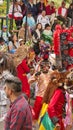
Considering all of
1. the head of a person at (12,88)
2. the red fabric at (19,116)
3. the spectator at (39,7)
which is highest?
the head of a person at (12,88)

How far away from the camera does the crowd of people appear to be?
19.1 feet

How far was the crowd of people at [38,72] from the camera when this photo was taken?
19.1 feet

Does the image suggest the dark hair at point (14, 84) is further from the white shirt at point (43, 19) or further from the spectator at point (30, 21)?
the white shirt at point (43, 19)

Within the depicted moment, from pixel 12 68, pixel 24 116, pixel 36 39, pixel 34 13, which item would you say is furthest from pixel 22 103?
pixel 34 13

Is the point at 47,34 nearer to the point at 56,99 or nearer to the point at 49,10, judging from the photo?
the point at 49,10

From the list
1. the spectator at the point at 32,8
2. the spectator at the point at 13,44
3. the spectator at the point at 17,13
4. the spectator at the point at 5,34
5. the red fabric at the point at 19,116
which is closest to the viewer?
the red fabric at the point at 19,116

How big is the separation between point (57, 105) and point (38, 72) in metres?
2.49

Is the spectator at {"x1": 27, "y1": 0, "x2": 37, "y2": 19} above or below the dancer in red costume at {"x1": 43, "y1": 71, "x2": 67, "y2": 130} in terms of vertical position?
below

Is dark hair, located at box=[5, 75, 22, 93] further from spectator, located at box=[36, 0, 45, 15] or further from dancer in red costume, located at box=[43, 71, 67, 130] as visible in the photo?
spectator, located at box=[36, 0, 45, 15]

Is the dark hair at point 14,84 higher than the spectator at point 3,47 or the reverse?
higher

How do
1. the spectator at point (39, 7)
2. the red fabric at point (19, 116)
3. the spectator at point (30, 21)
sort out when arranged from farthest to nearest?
1. the spectator at point (39, 7)
2. the spectator at point (30, 21)
3. the red fabric at point (19, 116)

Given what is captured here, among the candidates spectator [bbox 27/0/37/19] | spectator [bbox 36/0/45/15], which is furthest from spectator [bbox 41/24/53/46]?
spectator [bbox 36/0/45/15]

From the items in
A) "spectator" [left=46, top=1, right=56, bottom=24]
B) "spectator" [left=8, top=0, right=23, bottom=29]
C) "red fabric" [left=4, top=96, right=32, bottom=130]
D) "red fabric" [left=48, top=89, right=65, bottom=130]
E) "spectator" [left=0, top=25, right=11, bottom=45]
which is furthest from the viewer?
"spectator" [left=46, top=1, right=56, bottom=24]

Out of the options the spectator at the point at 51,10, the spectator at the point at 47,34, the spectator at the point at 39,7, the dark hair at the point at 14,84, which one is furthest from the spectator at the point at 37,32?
the dark hair at the point at 14,84
